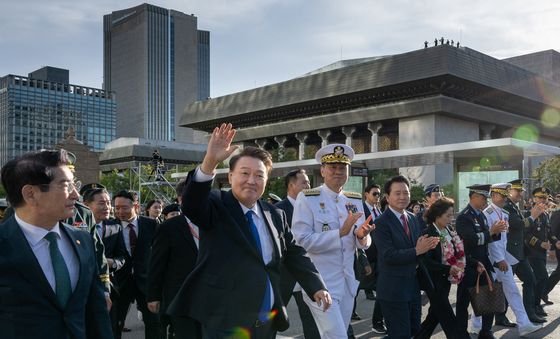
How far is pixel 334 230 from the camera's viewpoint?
17.9 ft

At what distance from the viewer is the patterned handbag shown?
21.7ft

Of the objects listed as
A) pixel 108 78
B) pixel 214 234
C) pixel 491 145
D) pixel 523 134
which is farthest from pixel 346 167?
pixel 108 78

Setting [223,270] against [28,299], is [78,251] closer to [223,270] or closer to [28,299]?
[28,299]

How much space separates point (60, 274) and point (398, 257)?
3.58 meters

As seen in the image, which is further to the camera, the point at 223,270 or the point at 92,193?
the point at 92,193

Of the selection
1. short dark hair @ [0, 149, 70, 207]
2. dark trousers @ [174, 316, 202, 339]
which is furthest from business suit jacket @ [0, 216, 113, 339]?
dark trousers @ [174, 316, 202, 339]

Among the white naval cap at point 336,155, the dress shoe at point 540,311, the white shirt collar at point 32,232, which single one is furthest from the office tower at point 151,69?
the white shirt collar at point 32,232

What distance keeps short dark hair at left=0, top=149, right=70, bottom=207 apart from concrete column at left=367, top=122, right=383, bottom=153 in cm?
6094

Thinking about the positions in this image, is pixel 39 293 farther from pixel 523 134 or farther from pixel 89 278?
pixel 523 134

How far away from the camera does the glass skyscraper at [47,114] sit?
133 m

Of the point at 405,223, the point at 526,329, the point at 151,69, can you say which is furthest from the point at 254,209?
the point at 151,69

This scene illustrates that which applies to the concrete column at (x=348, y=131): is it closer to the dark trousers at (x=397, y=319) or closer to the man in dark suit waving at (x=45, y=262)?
the dark trousers at (x=397, y=319)

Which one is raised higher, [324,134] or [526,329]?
[324,134]

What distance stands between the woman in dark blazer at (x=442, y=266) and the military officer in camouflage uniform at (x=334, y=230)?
1.13 m
